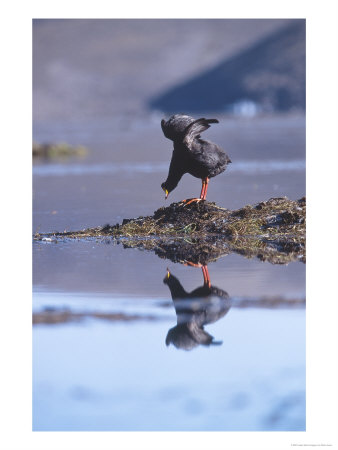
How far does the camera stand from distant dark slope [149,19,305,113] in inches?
4306

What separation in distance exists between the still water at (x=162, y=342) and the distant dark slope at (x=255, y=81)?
310 ft

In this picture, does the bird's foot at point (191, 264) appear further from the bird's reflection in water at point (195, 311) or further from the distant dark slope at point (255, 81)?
the distant dark slope at point (255, 81)

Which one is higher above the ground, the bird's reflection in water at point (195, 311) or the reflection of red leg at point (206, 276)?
the reflection of red leg at point (206, 276)

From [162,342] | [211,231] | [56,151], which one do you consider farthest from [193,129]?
[56,151]

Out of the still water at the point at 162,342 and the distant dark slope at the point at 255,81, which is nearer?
the still water at the point at 162,342

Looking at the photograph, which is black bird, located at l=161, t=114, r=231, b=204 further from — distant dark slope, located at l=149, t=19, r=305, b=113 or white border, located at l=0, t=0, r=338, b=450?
distant dark slope, located at l=149, t=19, r=305, b=113

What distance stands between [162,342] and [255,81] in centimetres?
11896

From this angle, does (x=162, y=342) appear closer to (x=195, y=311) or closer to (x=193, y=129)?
(x=195, y=311)

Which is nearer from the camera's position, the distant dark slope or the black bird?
the black bird

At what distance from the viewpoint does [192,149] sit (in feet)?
30.9

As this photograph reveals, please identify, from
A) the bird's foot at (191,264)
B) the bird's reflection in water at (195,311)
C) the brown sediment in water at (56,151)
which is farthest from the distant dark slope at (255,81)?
the bird's reflection in water at (195,311)

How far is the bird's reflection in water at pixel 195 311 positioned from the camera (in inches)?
217

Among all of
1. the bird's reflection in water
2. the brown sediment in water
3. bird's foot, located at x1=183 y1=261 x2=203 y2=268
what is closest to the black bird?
Answer: bird's foot, located at x1=183 y1=261 x2=203 y2=268
